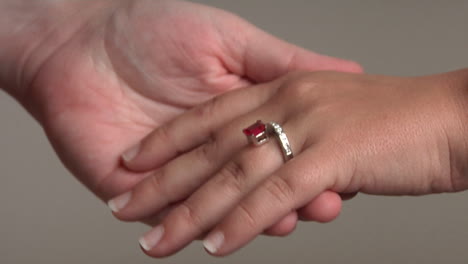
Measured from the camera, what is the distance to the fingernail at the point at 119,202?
0.98 metres

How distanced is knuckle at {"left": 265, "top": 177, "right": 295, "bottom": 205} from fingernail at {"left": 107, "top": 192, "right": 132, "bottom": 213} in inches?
9.7

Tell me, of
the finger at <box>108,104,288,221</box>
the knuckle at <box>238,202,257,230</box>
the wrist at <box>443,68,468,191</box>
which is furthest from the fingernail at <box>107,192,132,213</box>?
the wrist at <box>443,68,468,191</box>

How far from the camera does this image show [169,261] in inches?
65.7

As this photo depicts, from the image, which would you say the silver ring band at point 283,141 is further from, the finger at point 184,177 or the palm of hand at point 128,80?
the palm of hand at point 128,80

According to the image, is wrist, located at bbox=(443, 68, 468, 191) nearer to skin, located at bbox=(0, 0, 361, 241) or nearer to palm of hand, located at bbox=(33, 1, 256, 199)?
skin, located at bbox=(0, 0, 361, 241)

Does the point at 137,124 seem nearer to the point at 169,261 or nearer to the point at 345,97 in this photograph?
the point at 345,97

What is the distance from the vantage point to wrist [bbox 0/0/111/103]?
120 centimetres

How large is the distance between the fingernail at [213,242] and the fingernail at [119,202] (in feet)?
0.62

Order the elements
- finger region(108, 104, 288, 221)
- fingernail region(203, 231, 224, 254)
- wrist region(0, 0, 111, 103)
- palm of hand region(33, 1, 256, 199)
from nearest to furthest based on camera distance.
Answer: fingernail region(203, 231, 224, 254) → finger region(108, 104, 288, 221) → palm of hand region(33, 1, 256, 199) → wrist region(0, 0, 111, 103)

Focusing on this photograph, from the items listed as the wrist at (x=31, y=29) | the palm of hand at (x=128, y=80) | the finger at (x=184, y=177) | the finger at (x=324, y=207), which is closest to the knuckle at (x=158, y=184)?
the finger at (x=184, y=177)

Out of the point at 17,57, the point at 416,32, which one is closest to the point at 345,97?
the point at 17,57

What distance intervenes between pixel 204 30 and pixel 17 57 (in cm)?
39

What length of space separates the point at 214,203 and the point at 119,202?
172 mm

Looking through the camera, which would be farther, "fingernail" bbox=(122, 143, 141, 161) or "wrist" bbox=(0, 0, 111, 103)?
"wrist" bbox=(0, 0, 111, 103)
